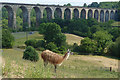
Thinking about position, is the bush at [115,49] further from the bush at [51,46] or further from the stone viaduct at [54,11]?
the stone viaduct at [54,11]

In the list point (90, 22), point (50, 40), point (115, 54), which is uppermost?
point (90, 22)

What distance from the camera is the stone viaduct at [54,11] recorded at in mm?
60722

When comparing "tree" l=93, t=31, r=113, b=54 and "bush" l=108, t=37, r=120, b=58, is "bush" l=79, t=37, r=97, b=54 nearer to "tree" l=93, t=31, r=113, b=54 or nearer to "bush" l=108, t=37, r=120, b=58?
"tree" l=93, t=31, r=113, b=54

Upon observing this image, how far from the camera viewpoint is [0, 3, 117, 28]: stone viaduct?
60722 mm

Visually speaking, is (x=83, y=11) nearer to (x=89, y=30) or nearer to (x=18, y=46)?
(x=89, y=30)

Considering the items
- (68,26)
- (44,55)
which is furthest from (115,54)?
(44,55)

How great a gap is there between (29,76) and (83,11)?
8278cm

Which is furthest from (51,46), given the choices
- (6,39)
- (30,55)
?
(30,55)

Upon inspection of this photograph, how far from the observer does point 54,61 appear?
10586 millimetres

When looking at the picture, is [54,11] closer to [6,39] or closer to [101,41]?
[101,41]

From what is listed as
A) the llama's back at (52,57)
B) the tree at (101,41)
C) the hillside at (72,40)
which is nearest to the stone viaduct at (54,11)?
the hillside at (72,40)

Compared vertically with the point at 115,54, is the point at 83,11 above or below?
above

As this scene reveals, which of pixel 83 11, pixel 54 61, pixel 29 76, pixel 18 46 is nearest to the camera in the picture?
pixel 29 76

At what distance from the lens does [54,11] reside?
79.2 m
